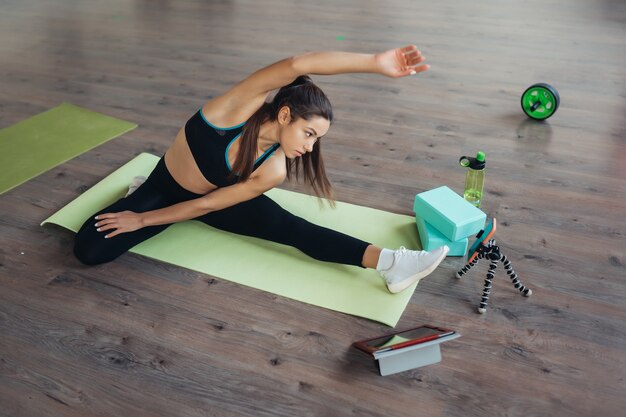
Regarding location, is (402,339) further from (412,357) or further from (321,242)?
(321,242)

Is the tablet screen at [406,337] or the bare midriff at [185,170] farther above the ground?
the bare midriff at [185,170]

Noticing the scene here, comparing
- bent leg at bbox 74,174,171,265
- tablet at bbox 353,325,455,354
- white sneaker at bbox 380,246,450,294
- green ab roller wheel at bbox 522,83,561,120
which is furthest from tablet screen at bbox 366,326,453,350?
green ab roller wheel at bbox 522,83,561,120

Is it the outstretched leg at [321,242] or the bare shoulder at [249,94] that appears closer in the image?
the bare shoulder at [249,94]

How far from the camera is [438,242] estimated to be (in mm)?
1788

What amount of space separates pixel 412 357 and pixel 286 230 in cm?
54

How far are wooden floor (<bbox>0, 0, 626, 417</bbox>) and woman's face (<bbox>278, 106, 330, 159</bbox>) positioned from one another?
373 mm

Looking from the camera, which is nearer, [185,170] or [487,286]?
[487,286]

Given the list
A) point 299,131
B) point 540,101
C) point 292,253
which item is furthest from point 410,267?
point 540,101

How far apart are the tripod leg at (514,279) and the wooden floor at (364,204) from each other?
0.02 meters

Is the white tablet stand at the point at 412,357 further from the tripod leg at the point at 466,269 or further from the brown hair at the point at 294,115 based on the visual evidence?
the brown hair at the point at 294,115

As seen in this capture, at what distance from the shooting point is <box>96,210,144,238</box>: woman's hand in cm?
178

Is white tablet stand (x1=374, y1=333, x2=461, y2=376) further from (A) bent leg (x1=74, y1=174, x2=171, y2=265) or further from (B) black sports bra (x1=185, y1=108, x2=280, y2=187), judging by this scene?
(A) bent leg (x1=74, y1=174, x2=171, y2=265)

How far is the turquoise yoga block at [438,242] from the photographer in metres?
1.79

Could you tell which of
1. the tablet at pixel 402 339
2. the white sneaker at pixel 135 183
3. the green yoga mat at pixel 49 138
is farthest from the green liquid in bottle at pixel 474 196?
the green yoga mat at pixel 49 138
